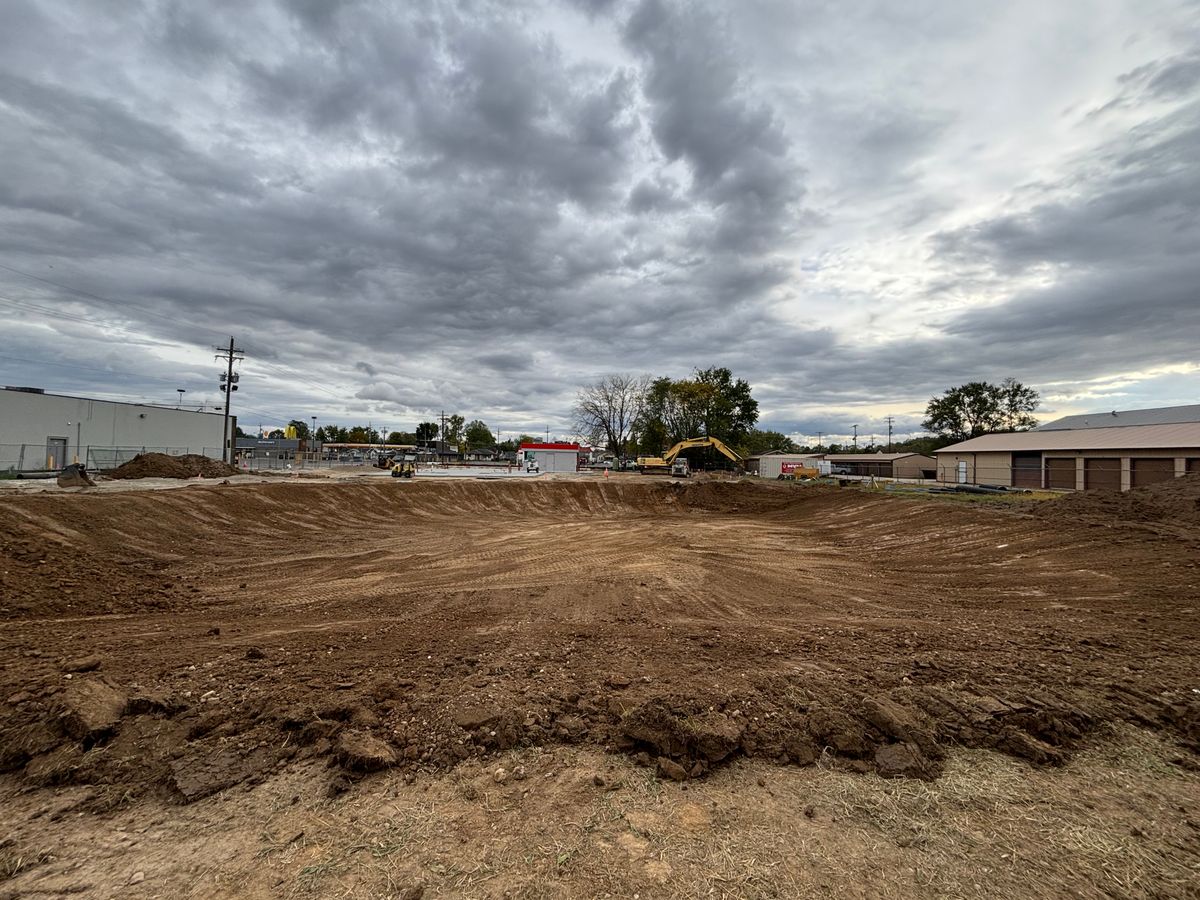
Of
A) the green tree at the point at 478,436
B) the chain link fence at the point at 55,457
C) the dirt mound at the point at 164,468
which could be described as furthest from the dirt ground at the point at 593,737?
the green tree at the point at 478,436

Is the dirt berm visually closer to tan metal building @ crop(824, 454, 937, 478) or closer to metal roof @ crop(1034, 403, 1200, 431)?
→ metal roof @ crop(1034, 403, 1200, 431)

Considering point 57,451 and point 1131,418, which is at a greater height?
point 1131,418

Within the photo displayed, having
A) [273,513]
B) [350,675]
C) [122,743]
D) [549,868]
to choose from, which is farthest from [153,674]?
[273,513]

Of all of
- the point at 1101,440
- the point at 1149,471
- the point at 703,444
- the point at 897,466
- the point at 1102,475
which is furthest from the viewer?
the point at 897,466

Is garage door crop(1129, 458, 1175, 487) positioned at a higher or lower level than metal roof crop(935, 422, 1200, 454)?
lower

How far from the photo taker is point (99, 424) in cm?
3834

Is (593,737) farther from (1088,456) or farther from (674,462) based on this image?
(674,462)

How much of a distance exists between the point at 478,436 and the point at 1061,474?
4790 inches

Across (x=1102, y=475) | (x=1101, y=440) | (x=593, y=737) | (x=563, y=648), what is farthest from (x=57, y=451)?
(x=1101, y=440)

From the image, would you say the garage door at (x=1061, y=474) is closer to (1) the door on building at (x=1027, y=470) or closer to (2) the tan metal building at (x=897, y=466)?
(1) the door on building at (x=1027, y=470)

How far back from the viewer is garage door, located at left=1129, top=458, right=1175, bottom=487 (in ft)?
96.8

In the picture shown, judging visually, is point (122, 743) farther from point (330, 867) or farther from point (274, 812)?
point (330, 867)

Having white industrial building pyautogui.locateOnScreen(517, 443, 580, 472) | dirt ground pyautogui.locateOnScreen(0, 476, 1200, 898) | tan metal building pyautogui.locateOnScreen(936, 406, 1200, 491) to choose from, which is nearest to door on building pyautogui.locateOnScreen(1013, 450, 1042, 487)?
tan metal building pyautogui.locateOnScreen(936, 406, 1200, 491)

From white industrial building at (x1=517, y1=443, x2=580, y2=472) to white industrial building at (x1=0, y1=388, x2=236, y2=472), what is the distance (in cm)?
2910
